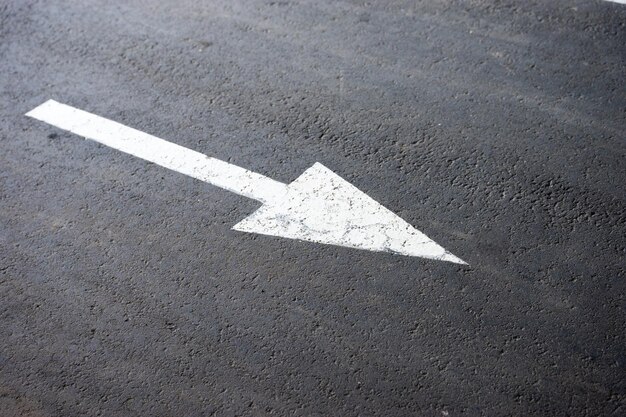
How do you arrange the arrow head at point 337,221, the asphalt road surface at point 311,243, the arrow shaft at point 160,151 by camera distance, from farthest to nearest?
the arrow shaft at point 160,151, the arrow head at point 337,221, the asphalt road surface at point 311,243

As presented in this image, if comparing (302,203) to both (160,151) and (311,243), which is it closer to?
(311,243)

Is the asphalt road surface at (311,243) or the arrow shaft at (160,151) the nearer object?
the asphalt road surface at (311,243)

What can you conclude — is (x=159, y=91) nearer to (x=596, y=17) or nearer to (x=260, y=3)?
(x=260, y=3)

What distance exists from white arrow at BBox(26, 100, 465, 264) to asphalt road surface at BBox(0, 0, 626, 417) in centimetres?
8

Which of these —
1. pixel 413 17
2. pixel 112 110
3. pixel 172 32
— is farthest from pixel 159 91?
pixel 413 17

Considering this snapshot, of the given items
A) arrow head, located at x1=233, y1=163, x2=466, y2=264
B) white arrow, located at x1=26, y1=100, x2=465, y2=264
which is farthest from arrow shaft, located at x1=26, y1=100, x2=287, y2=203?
arrow head, located at x1=233, y1=163, x2=466, y2=264

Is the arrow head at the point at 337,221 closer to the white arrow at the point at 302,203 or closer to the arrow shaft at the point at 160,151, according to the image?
the white arrow at the point at 302,203

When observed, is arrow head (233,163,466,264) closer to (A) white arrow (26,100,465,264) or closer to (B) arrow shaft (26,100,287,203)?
(A) white arrow (26,100,465,264)

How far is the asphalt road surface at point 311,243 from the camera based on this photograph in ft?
13.6

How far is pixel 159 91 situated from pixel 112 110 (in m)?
0.41

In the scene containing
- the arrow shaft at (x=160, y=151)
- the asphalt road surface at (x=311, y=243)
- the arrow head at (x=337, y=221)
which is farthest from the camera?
the arrow shaft at (x=160, y=151)

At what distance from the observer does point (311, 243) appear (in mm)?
4863

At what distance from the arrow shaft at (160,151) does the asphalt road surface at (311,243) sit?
0.08m

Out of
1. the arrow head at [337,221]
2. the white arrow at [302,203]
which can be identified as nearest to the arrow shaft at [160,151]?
the white arrow at [302,203]
